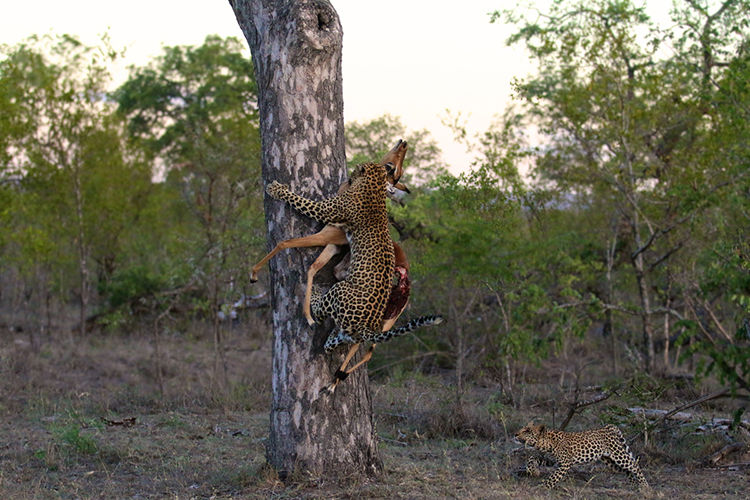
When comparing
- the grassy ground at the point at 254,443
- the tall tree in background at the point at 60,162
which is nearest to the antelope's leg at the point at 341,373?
the grassy ground at the point at 254,443

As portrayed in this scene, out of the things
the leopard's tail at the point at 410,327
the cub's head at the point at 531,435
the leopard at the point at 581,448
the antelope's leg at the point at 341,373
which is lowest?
the leopard at the point at 581,448

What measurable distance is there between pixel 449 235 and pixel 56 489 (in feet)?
21.5

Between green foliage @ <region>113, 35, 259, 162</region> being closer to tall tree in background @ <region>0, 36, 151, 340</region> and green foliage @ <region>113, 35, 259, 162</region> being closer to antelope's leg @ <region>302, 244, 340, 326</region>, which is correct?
tall tree in background @ <region>0, 36, 151, 340</region>

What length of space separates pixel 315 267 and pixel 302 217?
0.45 metres

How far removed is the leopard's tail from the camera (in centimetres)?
512

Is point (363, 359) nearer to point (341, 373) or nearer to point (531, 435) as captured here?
point (341, 373)

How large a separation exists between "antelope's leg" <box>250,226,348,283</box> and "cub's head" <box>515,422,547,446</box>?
2.33 m

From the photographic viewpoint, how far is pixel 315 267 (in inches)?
222

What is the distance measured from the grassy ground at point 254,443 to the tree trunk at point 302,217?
10.7 inches

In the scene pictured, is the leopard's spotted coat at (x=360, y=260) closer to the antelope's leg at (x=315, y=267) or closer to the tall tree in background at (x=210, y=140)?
the antelope's leg at (x=315, y=267)

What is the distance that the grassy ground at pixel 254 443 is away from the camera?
596 centimetres

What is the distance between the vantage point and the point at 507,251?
11266 mm

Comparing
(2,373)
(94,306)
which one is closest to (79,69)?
(94,306)

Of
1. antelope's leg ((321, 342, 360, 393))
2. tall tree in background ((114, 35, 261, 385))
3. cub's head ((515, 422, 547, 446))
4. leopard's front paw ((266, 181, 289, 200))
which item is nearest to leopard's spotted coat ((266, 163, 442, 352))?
leopard's front paw ((266, 181, 289, 200))
